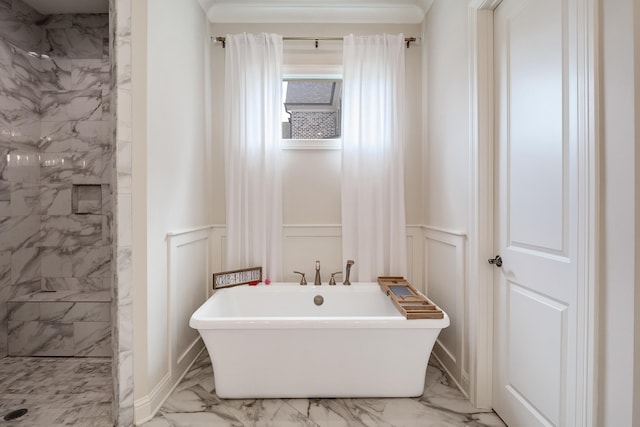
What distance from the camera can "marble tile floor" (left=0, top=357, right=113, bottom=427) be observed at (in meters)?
1.72

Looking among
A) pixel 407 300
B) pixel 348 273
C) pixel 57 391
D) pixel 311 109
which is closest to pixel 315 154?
pixel 311 109

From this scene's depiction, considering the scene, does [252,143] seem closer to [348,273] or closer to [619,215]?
[348,273]

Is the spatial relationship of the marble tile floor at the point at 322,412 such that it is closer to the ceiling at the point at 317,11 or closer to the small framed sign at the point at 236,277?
the small framed sign at the point at 236,277

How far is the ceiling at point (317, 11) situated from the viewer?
2.58 meters

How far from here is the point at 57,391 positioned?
1.99m

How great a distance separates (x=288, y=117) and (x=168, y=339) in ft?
6.33

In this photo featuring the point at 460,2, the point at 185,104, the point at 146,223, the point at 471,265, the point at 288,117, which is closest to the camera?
the point at 146,223

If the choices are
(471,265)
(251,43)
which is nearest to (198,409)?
(471,265)

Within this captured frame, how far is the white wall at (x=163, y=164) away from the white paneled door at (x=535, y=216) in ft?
6.23

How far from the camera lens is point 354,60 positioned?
2.59 meters

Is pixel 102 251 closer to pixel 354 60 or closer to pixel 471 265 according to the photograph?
pixel 354 60

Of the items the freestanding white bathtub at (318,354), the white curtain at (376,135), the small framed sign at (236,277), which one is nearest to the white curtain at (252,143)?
the small framed sign at (236,277)

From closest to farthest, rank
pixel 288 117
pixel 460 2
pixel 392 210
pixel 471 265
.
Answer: pixel 471 265, pixel 460 2, pixel 392 210, pixel 288 117

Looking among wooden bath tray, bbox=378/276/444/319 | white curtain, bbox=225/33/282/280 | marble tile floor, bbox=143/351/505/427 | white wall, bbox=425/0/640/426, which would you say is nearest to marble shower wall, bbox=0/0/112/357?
white curtain, bbox=225/33/282/280
